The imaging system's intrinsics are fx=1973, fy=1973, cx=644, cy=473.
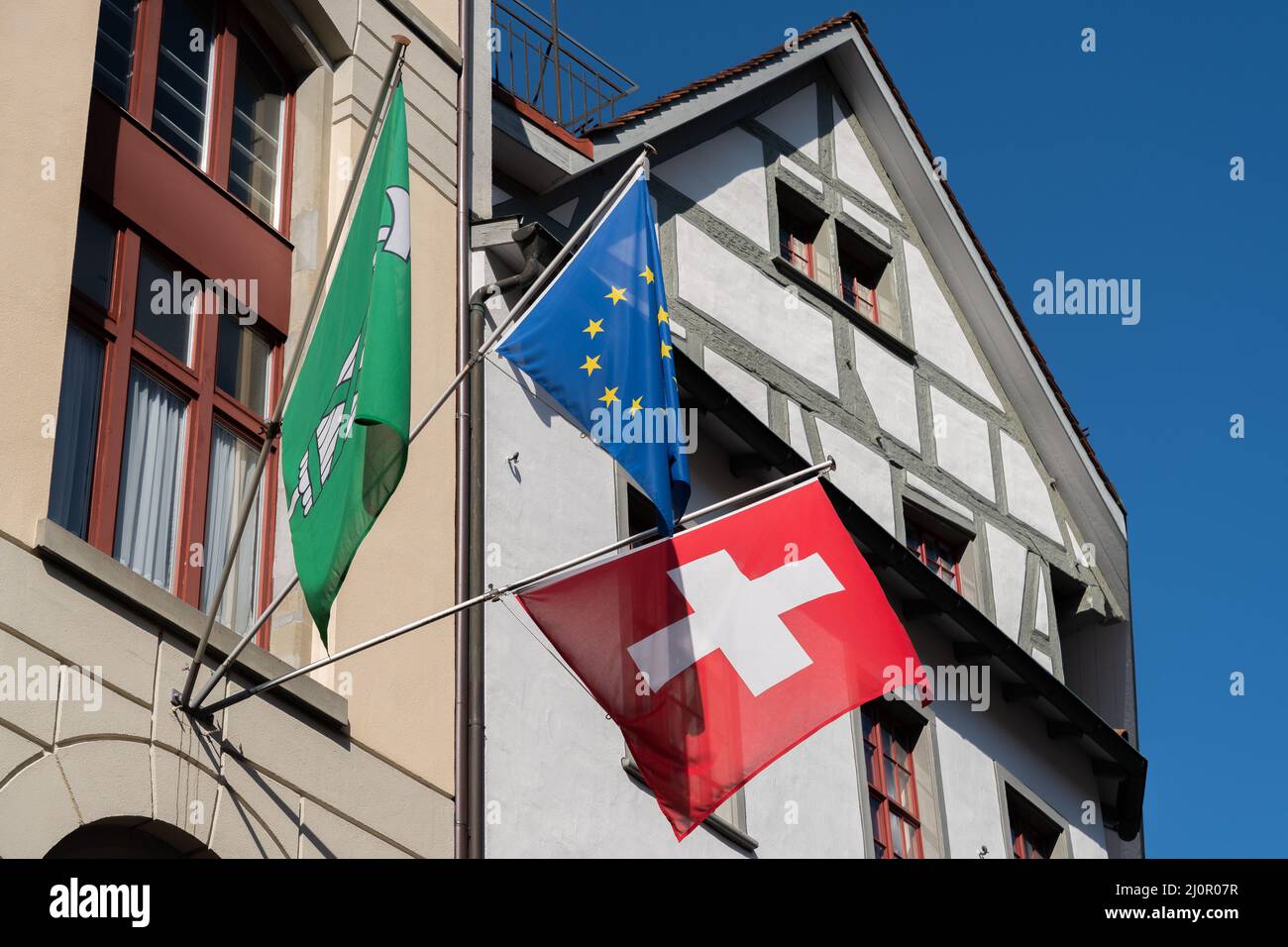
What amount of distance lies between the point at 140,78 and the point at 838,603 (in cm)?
428

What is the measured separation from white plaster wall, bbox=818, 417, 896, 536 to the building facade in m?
0.03

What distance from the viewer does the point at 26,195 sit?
27.4ft

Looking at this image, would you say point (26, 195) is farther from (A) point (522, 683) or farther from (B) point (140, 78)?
(A) point (522, 683)

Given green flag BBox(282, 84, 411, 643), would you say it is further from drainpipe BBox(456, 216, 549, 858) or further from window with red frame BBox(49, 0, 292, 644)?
drainpipe BBox(456, 216, 549, 858)

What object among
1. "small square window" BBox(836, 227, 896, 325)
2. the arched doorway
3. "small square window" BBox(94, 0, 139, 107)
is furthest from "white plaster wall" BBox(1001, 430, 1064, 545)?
the arched doorway

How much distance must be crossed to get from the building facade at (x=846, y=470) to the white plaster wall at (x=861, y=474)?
29 mm

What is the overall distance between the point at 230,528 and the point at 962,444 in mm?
9854

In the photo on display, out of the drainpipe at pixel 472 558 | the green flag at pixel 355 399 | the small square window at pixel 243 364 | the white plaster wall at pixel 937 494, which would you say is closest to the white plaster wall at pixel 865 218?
the white plaster wall at pixel 937 494

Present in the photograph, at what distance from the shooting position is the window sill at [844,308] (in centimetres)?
1638

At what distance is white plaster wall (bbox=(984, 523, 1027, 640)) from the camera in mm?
17562

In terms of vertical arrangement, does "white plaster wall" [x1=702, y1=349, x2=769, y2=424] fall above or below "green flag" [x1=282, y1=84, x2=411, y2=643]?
above

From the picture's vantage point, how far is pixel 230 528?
372 inches

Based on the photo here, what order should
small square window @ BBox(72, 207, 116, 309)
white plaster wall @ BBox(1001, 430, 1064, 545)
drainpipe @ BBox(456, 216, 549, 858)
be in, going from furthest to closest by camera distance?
white plaster wall @ BBox(1001, 430, 1064, 545) < drainpipe @ BBox(456, 216, 549, 858) < small square window @ BBox(72, 207, 116, 309)
